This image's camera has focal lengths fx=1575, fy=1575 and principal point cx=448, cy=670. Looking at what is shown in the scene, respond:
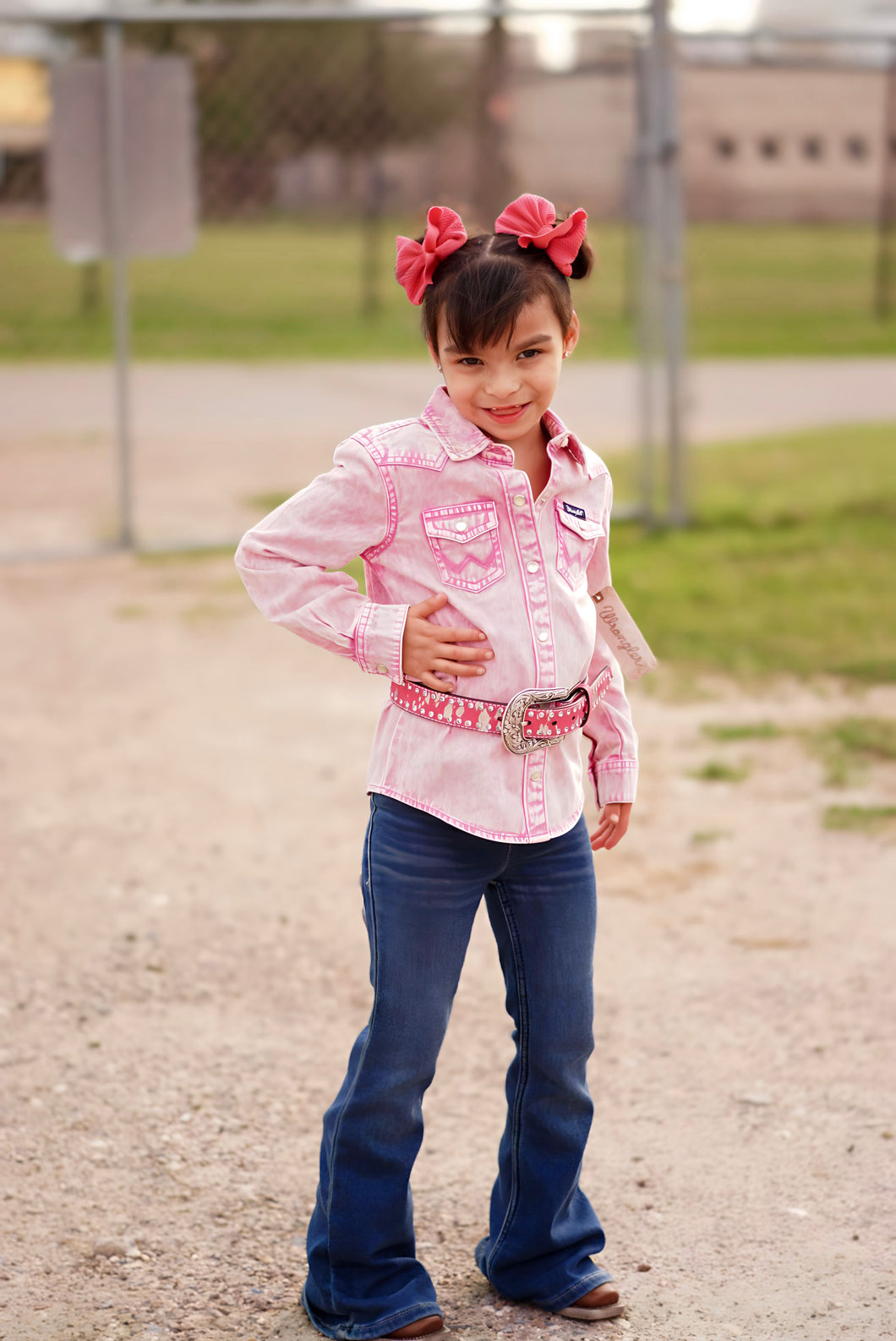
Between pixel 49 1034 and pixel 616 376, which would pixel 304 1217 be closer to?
pixel 49 1034

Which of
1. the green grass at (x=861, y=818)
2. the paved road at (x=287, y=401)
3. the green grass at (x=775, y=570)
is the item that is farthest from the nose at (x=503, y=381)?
the paved road at (x=287, y=401)

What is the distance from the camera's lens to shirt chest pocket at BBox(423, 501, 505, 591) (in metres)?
2.10

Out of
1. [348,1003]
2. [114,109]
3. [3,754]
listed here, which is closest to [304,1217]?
[348,1003]

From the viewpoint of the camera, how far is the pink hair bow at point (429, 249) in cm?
208

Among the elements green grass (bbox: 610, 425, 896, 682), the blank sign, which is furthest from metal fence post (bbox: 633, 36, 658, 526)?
the blank sign

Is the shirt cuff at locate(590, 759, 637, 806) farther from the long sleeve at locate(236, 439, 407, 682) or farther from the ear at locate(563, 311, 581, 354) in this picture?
the ear at locate(563, 311, 581, 354)

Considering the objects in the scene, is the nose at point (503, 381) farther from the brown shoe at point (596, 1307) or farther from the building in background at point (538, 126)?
the building in background at point (538, 126)

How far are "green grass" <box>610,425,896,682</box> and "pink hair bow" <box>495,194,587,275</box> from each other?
3.84 m

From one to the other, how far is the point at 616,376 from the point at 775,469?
1150mm

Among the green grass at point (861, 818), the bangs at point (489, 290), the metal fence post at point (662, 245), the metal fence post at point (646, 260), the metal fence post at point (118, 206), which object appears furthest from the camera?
the metal fence post at point (646, 260)

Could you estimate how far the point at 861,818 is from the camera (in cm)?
442

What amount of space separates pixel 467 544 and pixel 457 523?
1.2 inches

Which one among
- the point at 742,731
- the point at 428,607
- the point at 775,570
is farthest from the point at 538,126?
the point at 428,607

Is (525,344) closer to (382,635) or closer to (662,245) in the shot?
(382,635)
